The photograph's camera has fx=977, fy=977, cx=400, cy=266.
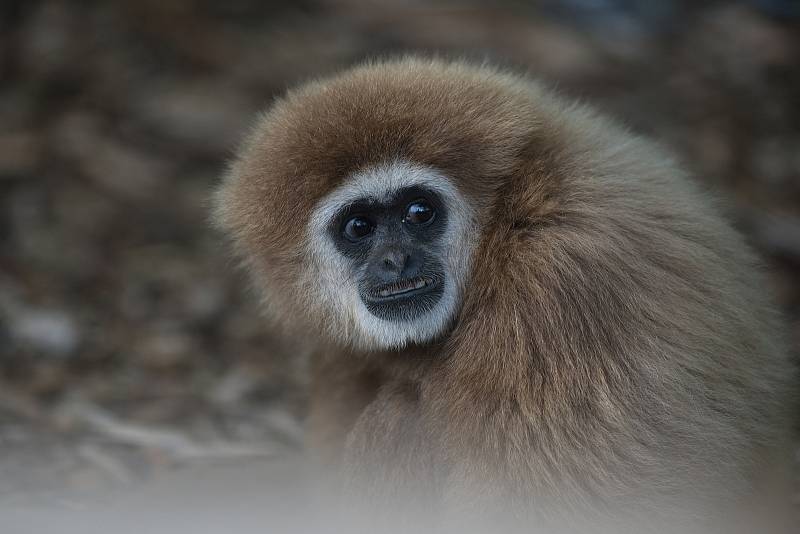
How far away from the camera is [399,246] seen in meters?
4.08

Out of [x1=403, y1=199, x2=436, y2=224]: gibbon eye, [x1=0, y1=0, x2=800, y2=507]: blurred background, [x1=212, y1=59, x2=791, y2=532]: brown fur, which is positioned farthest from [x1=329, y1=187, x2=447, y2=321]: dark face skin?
[x1=0, y1=0, x2=800, y2=507]: blurred background

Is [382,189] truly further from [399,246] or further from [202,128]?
[202,128]

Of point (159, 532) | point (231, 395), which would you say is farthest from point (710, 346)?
point (231, 395)

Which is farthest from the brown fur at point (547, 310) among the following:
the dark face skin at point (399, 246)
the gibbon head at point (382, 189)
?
the dark face skin at point (399, 246)

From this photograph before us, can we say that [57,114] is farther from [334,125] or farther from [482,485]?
[482,485]

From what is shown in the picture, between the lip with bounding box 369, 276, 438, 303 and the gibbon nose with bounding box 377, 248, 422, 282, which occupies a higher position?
the gibbon nose with bounding box 377, 248, 422, 282

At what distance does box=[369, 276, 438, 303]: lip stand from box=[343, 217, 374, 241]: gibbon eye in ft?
0.79

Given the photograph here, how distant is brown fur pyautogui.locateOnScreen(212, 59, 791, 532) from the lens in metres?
3.46

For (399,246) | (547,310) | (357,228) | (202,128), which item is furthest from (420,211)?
(202,128)

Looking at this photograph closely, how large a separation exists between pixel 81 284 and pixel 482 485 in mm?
4212

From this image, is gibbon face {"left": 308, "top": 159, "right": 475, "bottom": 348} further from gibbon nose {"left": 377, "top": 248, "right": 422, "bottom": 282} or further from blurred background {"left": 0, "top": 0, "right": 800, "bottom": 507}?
blurred background {"left": 0, "top": 0, "right": 800, "bottom": 507}

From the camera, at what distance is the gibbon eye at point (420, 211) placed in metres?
4.04

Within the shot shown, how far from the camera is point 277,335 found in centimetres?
648

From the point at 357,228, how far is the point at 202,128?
12.1 ft
